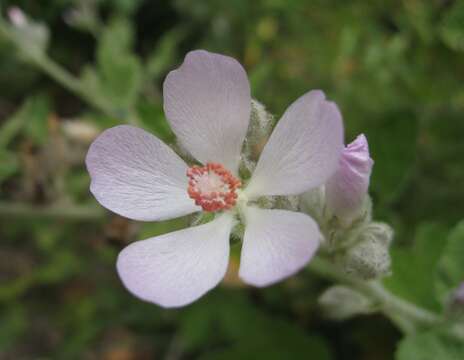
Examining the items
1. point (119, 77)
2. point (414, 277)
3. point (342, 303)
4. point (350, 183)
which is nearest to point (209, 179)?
point (350, 183)

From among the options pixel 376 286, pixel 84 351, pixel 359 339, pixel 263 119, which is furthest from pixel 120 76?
pixel 84 351

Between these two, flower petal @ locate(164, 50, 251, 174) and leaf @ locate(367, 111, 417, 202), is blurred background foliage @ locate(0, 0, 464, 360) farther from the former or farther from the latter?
flower petal @ locate(164, 50, 251, 174)

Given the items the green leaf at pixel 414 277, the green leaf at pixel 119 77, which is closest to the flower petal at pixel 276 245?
the green leaf at pixel 414 277

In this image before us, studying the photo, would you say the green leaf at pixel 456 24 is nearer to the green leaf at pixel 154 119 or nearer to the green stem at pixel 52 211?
the green leaf at pixel 154 119

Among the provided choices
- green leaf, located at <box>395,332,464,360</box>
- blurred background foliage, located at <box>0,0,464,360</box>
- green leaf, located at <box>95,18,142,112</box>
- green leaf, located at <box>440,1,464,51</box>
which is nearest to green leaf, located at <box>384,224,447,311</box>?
blurred background foliage, located at <box>0,0,464,360</box>

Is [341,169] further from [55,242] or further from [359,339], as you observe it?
[55,242]

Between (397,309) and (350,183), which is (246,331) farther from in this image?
(350,183)
